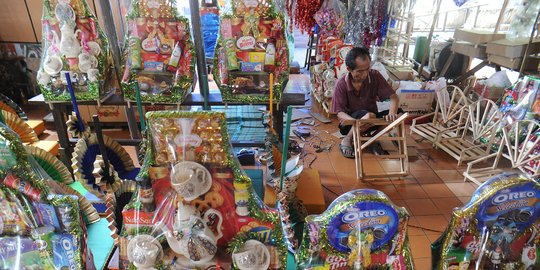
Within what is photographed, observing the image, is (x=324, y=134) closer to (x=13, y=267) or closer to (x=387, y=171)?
(x=387, y=171)

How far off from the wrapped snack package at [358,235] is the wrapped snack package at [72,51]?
1.49 m

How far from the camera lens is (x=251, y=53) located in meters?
1.98

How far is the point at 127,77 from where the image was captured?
193 centimetres

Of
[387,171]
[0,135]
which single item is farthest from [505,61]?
[0,135]

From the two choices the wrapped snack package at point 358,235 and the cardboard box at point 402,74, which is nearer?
the wrapped snack package at point 358,235

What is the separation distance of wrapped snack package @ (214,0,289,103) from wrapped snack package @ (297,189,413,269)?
979 mm

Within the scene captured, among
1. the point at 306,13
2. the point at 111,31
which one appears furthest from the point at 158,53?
the point at 306,13

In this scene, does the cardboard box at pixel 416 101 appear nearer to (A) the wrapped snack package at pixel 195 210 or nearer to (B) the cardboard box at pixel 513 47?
(B) the cardboard box at pixel 513 47

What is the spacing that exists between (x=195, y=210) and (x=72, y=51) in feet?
4.03

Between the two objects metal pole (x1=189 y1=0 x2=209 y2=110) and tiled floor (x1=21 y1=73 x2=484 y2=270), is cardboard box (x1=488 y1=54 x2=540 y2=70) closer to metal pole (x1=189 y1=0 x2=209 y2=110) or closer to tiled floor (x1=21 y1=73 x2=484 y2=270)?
tiled floor (x1=21 y1=73 x2=484 y2=270)

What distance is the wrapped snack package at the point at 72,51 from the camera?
178cm

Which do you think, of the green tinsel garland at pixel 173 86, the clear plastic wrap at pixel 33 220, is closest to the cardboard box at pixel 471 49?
the green tinsel garland at pixel 173 86

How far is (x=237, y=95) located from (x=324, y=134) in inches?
82.9

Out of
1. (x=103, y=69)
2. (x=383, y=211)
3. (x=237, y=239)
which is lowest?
(x=237, y=239)
